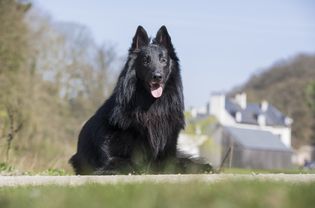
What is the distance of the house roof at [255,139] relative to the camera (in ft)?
320

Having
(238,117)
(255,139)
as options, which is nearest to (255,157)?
(255,139)

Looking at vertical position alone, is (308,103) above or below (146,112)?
below

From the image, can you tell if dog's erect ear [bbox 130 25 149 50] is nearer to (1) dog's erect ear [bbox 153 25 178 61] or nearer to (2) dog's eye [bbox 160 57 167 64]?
(1) dog's erect ear [bbox 153 25 178 61]

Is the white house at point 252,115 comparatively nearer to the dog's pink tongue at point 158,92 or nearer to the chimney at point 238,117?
the chimney at point 238,117

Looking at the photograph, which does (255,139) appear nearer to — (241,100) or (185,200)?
(241,100)

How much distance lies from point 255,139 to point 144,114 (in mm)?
92316

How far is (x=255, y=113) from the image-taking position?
11806cm

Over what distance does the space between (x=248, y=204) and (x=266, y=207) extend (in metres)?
0.12

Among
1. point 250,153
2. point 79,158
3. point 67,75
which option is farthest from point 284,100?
point 79,158

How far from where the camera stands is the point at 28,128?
103 ft

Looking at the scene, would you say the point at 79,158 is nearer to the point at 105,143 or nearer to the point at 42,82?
the point at 105,143

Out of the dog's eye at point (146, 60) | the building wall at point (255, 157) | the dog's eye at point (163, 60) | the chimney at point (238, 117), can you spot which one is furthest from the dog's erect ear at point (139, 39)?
the chimney at point (238, 117)

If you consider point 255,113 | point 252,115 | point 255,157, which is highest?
point 255,113

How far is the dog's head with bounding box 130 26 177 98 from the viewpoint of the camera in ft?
32.5
